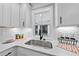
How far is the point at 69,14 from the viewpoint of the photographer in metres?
1.29

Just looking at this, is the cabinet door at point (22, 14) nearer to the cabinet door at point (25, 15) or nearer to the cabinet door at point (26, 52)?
the cabinet door at point (25, 15)

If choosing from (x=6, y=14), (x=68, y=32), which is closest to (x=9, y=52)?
(x=6, y=14)

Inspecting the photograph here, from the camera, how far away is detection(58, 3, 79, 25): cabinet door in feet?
3.97

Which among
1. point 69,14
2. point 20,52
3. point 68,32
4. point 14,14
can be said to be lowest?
point 20,52

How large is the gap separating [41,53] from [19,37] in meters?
1.45

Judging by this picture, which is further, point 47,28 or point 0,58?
point 47,28

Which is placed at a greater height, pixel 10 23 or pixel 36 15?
pixel 36 15

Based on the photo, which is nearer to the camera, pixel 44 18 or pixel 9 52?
pixel 9 52

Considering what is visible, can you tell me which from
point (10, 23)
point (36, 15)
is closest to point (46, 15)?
point (36, 15)

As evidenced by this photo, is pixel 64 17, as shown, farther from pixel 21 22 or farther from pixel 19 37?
pixel 19 37

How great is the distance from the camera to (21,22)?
6.55 feet

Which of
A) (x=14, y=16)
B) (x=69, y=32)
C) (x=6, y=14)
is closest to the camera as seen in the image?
(x=6, y=14)

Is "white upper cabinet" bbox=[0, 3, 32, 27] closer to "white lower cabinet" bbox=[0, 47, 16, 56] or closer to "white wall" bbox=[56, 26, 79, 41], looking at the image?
"white lower cabinet" bbox=[0, 47, 16, 56]

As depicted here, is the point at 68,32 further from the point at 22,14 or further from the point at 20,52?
the point at 22,14
